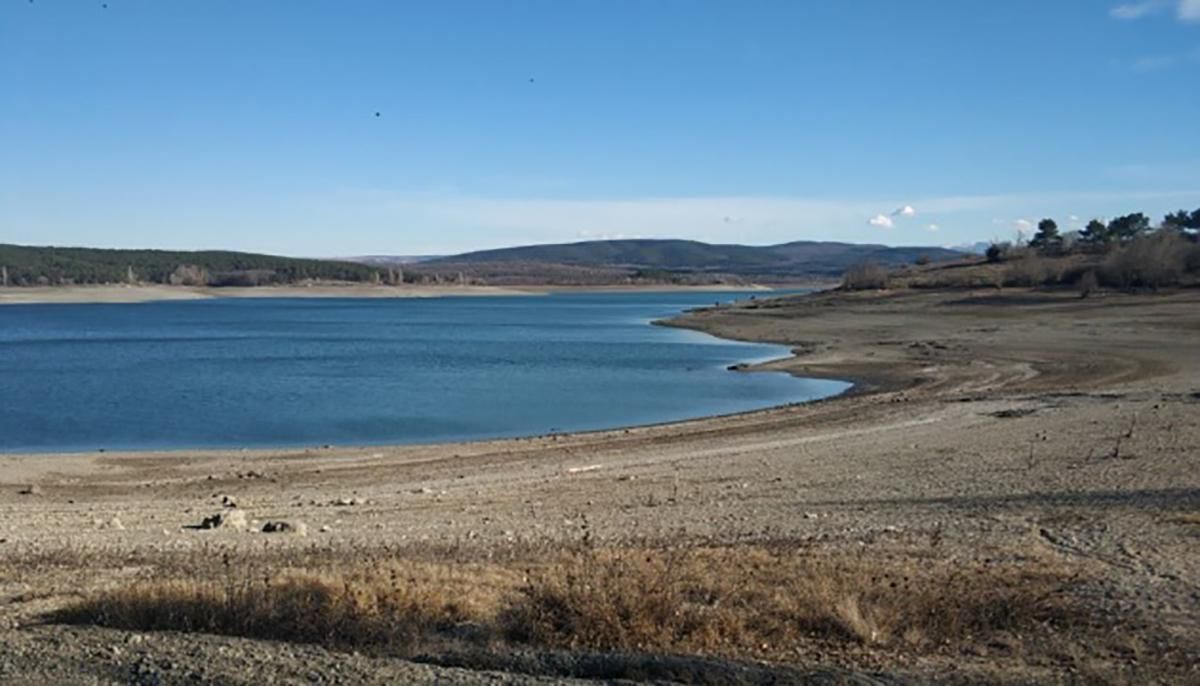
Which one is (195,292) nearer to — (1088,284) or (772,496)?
(1088,284)

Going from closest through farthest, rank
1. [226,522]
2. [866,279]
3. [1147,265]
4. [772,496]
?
[226,522] → [772,496] → [1147,265] → [866,279]

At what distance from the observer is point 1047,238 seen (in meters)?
117

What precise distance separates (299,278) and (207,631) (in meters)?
199

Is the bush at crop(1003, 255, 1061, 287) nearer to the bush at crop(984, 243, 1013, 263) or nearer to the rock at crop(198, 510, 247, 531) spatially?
the bush at crop(984, 243, 1013, 263)

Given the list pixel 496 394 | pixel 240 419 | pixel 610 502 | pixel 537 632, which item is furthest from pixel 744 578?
pixel 496 394

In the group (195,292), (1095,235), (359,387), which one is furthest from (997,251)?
(195,292)

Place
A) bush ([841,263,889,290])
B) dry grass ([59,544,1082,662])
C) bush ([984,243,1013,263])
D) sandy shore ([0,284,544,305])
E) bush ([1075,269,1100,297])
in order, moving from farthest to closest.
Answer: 1. sandy shore ([0,284,544,305])
2. bush ([984,243,1013,263])
3. bush ([841,263,889,290])
4. bush ([1075,269,1100,297])
5. dry grass ([59,544,1082,662])

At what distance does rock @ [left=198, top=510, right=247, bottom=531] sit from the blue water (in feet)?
42.6

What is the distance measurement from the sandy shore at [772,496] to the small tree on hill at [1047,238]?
3116 inches

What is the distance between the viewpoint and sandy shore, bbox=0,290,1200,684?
6898 mm

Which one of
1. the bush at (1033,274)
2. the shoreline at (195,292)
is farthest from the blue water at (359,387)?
the shoreline at (195,292)

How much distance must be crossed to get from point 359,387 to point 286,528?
2645cm

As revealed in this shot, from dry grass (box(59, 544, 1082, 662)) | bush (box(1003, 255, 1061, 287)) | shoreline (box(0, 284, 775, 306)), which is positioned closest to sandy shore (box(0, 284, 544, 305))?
shoreline (box(0, 284, 775, 306))

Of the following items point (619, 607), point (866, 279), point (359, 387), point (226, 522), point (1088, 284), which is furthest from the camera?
point (866, 279)
